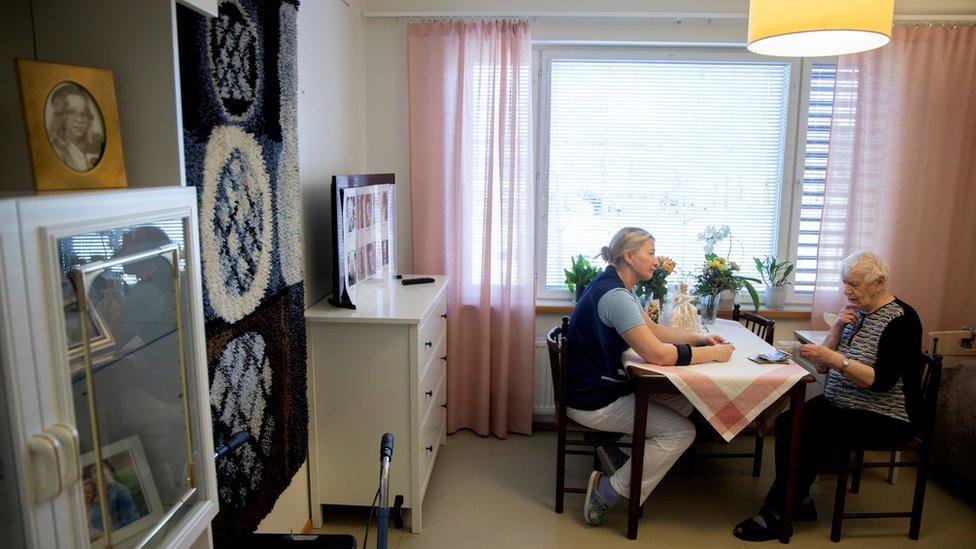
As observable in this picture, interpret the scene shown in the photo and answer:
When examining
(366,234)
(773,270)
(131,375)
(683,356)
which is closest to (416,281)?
(366,234)

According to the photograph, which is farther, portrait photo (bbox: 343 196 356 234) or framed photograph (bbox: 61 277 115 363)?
portrait photo (bbox: 343 196 356 234)

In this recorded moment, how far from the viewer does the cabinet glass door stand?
1.01 meters

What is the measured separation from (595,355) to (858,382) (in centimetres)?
105

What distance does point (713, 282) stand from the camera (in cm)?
340

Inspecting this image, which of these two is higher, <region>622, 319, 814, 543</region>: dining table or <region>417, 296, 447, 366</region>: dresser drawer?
<region>417, 296, 447, 366</region>: dresser drawer

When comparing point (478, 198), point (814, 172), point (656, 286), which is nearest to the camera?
point (656, 286)

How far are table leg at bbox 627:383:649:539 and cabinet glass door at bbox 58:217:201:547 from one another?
1.85 metres

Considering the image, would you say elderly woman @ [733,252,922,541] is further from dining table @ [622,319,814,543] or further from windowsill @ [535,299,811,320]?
windowsill @ [535,299,811,320]

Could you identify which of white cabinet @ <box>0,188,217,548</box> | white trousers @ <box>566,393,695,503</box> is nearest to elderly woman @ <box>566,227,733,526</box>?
white trousers @ <box>566,393,695,503</box>

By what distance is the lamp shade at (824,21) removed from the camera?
1.98 m

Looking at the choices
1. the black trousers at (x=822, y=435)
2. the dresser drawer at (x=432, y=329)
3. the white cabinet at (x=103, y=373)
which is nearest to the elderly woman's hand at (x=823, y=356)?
the black trousers at (x=822, y=435)

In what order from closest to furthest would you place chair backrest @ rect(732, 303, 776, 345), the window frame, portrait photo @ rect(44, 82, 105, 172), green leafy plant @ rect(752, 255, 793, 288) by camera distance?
portrait photo @ rect(44, 82, 105, 172)
chair backrest @ rect(732, 303, 776, 345)
the window frame
green leafy plant @ rect(752, 255, 793, 288)

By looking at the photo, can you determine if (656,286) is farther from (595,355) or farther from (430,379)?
(430,379)

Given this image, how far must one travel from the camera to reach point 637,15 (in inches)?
139
